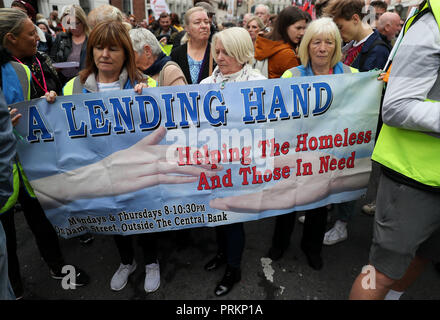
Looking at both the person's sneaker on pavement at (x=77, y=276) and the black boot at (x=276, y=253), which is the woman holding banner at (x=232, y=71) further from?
the person's sneaker on pavement at (x=77, y=276)

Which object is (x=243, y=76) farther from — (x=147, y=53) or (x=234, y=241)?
(x=234, y=241)

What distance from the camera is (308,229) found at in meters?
2.55

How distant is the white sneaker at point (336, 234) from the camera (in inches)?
114

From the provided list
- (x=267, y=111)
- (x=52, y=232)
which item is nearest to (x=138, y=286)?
(x=52, y=232)

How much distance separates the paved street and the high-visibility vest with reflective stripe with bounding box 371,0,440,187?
1286 mm

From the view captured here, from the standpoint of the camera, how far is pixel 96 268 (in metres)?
2.65

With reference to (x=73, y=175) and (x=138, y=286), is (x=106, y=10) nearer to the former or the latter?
(x=73, y=175)

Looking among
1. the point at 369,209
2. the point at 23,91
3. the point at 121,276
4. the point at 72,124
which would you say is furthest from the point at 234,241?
the point at 369,209

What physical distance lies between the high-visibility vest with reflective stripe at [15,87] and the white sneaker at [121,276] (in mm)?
1006

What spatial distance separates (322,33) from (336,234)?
1.95 meters

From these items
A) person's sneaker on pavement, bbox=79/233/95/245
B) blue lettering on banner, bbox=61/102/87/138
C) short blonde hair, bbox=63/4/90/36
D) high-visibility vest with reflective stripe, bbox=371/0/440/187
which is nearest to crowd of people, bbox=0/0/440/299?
high-visibility vest with reflective stripe, bbox=371/0/440/187

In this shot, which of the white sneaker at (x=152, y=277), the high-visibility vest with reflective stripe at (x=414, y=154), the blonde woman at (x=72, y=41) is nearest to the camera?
the high-visibility vest with reflective stripe at (x=414, y=154)

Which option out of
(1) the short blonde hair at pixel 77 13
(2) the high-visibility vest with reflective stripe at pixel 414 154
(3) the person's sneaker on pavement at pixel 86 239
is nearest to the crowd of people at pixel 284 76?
(2) the high-visibility vest with reflective stripe at pixel 414 154

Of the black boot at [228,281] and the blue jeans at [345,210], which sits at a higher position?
the blue jeans at [345,210]
